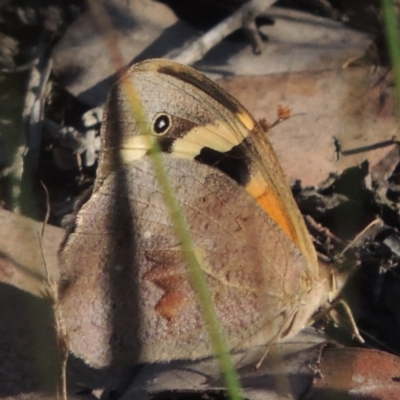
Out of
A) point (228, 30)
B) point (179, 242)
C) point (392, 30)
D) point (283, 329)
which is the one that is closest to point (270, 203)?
point (179, 242)

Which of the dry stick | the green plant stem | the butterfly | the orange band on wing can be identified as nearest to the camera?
the green plant stem

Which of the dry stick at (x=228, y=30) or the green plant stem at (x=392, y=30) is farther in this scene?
the dry stick at (x=228, y=30)

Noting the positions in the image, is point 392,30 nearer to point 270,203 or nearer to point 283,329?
point 270,203

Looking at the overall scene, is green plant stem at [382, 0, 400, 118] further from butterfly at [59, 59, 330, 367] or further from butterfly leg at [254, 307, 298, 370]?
butterfly leg at [254, 307, 298, 370]

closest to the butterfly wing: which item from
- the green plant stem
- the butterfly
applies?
the butterfly

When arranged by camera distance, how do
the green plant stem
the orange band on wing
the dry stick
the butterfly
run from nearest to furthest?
the green plant stem
the butterfly
the orange band on wing
the dry stick

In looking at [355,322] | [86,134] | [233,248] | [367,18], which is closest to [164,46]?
[86,134]

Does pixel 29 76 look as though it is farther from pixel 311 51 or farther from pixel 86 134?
pixel 311 51

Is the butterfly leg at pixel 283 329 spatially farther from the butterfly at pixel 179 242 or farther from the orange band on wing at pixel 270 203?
the orange band on wing at pixel 270 203

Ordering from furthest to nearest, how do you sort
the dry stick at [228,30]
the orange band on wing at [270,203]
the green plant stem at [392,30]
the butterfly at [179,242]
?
the dry stick at [228,30], the orange band on wing at [270,203], the butterfly at [179,242], the green plant stem at [392,30]

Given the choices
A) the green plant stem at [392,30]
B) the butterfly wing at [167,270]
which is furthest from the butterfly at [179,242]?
the green plant stem at [392,30]
